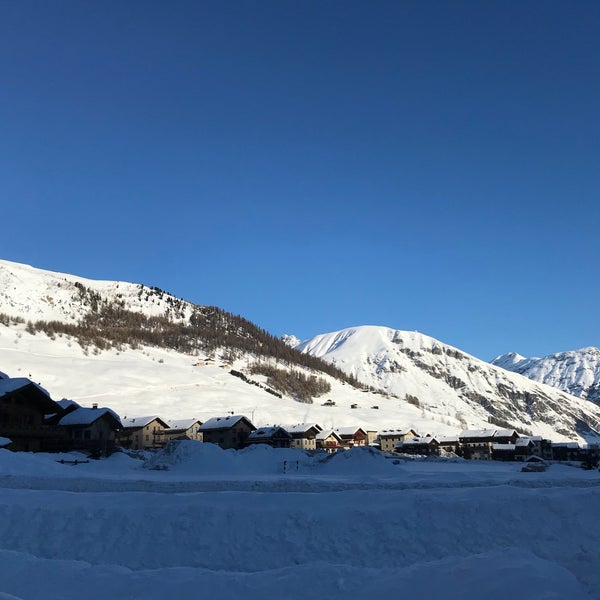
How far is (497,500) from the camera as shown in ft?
72.9

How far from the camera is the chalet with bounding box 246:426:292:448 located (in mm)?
99219

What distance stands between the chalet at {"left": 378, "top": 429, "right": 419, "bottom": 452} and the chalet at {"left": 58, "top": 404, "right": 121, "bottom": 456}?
254 ft

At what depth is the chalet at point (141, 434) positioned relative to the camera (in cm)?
9925

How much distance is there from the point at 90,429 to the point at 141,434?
1368 inches

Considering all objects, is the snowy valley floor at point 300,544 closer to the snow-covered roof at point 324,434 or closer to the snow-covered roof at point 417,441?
the snow-covered roof at point 324,434

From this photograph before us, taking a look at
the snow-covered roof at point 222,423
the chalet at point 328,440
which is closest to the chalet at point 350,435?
the chalet at point 328,440

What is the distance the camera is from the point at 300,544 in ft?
60.4

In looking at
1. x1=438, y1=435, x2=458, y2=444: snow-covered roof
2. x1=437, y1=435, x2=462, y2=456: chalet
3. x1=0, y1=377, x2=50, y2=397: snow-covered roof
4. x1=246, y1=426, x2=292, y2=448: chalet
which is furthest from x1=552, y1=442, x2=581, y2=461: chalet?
x1=0, y1=377, x2=50, y2=397: snow-covered roof

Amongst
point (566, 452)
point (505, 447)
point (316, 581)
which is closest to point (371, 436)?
point (505, 447)

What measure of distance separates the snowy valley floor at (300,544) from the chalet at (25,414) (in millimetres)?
32516

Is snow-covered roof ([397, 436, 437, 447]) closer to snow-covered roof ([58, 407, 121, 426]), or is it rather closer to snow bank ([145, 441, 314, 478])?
snow-covered roof ([58, 407, 121, 426])

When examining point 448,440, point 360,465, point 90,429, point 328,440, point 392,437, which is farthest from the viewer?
point 392,437

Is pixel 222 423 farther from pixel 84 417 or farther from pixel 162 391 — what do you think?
pixel 162 391

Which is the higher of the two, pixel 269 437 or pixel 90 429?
pixel 90 429
